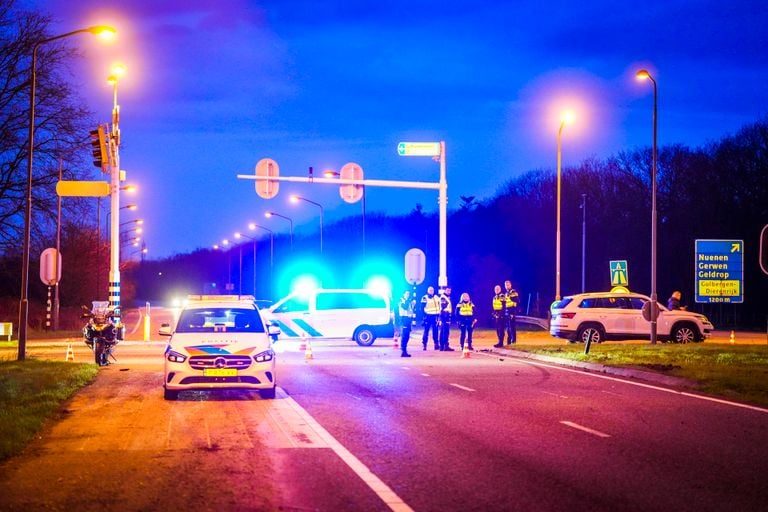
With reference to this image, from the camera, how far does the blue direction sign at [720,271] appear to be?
30250 millimetres

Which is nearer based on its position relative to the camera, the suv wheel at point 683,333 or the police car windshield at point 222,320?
the police car windshield at point 222,320

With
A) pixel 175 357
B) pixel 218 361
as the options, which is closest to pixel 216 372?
pixel 218 361

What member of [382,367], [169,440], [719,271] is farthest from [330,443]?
[719,271]

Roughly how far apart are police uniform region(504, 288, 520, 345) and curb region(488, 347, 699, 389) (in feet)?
5.53

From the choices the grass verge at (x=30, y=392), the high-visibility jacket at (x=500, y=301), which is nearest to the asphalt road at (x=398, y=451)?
the grass verge at (x=30, y=392)

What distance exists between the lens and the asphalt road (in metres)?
8.00

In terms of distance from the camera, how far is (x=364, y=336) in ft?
110

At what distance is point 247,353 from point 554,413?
5.00 m

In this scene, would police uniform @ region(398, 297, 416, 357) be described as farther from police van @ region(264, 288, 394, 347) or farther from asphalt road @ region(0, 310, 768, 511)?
asphalt road @ region(0, 310, 768, 511)

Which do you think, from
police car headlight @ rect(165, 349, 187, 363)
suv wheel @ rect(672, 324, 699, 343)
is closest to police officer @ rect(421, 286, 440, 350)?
suv wheel @ rect(672, 324, 699, 343)

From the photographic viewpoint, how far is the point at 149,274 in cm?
19175

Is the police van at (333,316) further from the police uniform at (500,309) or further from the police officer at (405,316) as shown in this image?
the police officer at (405,316)

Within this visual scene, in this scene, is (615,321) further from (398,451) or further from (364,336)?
(398,451)

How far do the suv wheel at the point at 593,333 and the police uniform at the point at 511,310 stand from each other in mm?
2357
